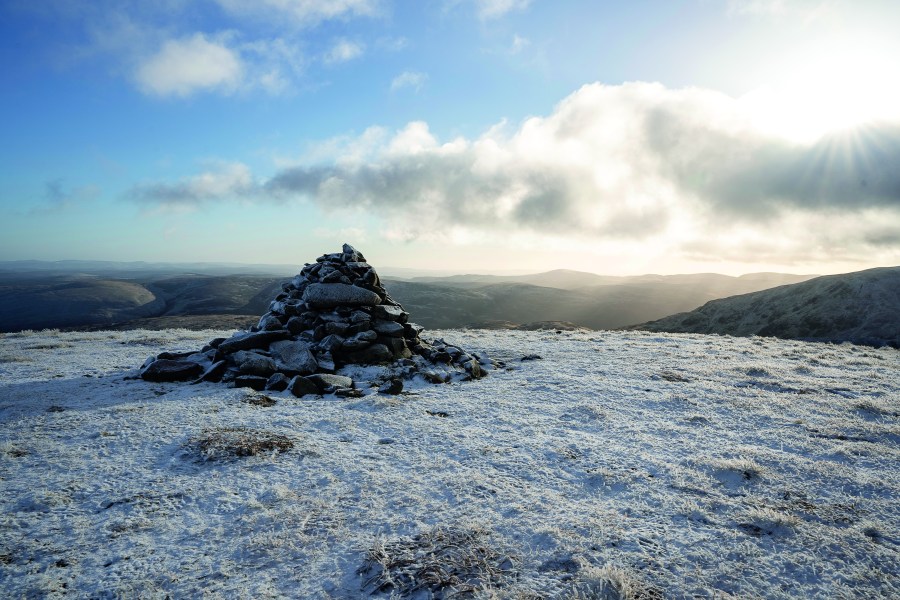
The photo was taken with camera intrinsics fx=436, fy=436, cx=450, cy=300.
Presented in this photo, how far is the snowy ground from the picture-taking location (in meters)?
5.54

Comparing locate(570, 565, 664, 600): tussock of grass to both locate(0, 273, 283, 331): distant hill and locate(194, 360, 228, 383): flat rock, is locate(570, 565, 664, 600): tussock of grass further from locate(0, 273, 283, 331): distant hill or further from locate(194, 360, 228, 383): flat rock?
locate(0, 273, 283, 331): distant hill

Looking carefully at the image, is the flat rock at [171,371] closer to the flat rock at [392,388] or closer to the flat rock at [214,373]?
the flat rock at [214,373]

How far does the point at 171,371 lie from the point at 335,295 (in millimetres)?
6632

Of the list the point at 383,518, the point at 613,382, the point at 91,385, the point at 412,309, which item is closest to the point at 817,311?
the point at 613,382

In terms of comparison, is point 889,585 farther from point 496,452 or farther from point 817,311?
point 817,311

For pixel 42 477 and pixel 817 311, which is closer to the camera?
pixel 42 477

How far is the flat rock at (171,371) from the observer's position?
50.3ft

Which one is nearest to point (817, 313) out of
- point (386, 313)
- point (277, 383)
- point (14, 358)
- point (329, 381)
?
point (386, 313)

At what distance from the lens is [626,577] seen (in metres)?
5.36

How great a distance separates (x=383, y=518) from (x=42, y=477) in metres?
6.40

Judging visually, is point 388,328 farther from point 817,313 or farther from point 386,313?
point 817,313

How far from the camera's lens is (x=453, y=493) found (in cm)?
770

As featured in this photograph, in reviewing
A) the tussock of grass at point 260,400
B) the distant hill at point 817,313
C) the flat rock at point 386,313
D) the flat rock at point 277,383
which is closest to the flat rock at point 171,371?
the flat rock at point 277,383

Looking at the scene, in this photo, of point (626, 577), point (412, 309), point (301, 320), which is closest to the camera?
point (626, 577)
